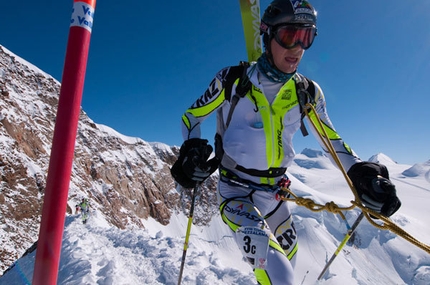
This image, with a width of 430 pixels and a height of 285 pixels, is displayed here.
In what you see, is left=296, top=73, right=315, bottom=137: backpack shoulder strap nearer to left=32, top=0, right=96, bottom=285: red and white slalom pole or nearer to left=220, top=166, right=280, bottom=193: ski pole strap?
left=220, top=166, right=280, bottom=193: ski pole strap

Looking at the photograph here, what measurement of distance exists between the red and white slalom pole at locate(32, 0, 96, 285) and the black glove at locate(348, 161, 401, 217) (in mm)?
→ 2444

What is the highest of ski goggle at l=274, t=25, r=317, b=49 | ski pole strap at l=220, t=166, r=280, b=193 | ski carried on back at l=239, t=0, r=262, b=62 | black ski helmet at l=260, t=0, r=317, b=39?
ski carried on back at l=239, t=0, r=262, b=62

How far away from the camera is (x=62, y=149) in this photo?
1.27 meters

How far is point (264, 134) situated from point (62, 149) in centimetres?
232

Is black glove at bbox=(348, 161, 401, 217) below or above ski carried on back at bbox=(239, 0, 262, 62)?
below

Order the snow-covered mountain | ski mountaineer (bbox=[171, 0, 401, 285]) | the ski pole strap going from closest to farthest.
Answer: ski mountaineer (bbox=[171, 0, 401, 285])
the ski pole strap
the snow-covered mountain

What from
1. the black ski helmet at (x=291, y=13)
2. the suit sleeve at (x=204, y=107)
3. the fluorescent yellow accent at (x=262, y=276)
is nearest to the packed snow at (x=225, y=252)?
the suit sleeve at (x=204, y=107)

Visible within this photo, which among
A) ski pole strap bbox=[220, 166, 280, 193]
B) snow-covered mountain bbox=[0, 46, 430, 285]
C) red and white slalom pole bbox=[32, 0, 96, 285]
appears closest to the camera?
red and white slalom pole bbox=[32, 0, 96, 285]

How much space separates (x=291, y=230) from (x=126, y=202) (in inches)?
3899

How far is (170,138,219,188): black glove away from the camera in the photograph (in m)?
2.72

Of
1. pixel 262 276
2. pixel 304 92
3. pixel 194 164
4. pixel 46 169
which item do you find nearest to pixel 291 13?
pixel 304 92

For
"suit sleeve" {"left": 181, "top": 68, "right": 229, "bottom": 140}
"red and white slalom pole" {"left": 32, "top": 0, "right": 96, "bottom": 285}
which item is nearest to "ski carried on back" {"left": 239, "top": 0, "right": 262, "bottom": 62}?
"suit sleeve" {"left": 181, "top": 68, "right": 229, "bottom": 140}

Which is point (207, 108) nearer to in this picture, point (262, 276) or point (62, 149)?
point (262, 276)

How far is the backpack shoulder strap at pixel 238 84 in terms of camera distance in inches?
125
